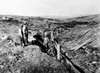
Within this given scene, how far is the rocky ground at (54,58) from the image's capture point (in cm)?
745

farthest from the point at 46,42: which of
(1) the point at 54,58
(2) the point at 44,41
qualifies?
(1) the point at 54,58

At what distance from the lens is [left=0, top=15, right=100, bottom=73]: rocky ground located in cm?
745

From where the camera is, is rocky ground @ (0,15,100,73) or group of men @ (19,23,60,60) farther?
group of men @ (19,23,60,60)

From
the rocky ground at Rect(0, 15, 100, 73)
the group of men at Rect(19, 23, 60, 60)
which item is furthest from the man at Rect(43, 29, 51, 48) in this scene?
the rocky ground at Rect(0, 15, 100, 73)

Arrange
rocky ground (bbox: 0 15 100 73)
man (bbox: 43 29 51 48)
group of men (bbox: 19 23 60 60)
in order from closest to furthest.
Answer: rocky ground (bbox: 0 15 100 73), group of men (bbox: 19 23 60 60), man (bbox: 43 29 51 48)

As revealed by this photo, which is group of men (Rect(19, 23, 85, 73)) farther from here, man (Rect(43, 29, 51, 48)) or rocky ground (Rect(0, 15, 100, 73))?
rocky ground (Rect(0, 15, 100, 73))

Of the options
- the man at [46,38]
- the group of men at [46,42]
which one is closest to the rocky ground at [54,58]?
the group of men at [46,42]

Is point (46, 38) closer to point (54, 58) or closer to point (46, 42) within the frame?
point (46, 42)

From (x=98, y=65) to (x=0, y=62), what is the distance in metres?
5.10

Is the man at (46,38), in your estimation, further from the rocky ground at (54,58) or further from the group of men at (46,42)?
the rocky ground at (54,58)

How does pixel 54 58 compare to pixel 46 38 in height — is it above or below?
below

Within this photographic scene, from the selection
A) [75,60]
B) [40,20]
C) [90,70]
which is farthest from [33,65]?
[40,20]

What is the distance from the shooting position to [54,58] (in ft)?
26.4

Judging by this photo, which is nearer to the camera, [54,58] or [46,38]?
[54,58]
